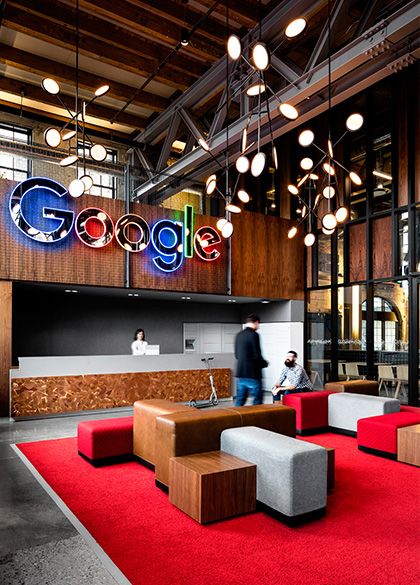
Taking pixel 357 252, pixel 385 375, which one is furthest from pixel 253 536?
pixel 357 252

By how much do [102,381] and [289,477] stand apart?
5.71 meters

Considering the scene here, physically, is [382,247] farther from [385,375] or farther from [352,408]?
[352,408]

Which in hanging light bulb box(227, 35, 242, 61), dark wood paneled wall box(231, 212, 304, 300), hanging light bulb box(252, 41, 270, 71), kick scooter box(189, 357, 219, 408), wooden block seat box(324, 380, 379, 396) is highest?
hanging light bulb box(227, 35, 242, 61)

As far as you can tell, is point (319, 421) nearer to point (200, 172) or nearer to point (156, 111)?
point (200, 172)

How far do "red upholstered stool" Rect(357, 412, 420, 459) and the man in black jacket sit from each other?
144 centimetres

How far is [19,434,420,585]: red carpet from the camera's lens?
2.95 m

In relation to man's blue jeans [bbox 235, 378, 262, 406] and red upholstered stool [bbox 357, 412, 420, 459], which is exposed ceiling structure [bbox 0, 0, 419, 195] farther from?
red upholstered stool [bbox 357, 412, 420, 459]

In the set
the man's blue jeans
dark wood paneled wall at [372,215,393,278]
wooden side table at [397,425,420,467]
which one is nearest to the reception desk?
the man's blue jeans

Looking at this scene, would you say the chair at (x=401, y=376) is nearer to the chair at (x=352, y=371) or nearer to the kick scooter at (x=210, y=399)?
the chair at (x=352, y=371)

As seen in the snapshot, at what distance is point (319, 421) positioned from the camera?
7.16 metres

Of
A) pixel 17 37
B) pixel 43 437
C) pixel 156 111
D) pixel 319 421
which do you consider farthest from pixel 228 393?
pixel 17 37

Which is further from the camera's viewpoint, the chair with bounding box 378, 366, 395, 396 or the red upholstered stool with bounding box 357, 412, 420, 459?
the chair with bounding box 378, 366, 395, 396

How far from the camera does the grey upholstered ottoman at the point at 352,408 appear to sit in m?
6.54

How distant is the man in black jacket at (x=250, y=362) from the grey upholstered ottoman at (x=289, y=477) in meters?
2.18
